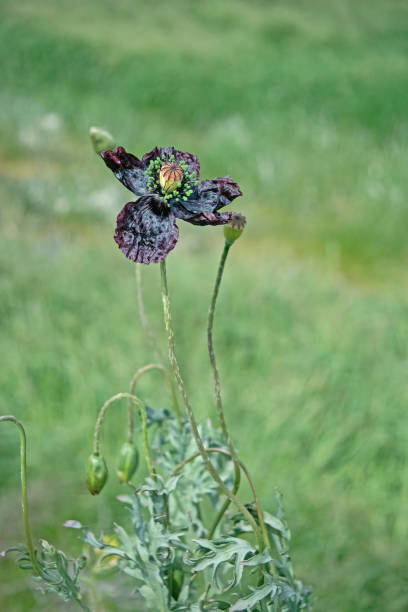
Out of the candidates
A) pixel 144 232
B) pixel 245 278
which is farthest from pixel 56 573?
pixel 245 278

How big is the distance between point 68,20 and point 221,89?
1883 millimetres

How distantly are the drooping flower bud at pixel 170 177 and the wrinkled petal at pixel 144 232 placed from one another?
0.05 ft

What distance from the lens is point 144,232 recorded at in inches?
14.4

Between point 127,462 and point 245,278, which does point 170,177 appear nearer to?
point 127,462

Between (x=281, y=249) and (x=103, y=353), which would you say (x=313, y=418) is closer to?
(x=103, y=353)

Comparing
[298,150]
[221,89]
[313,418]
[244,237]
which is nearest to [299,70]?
[221,89]

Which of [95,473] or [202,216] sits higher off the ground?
[202,216]

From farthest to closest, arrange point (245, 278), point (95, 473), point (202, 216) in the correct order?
point (245, 278)
point (95, 473)
point (202, 216)

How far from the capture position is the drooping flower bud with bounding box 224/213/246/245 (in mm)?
368

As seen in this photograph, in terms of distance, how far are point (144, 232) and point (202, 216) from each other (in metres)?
0.03

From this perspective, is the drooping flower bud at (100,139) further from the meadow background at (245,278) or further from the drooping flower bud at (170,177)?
the meadow background at (245,278)

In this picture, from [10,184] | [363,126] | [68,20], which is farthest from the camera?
[68,20]

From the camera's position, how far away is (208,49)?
195 inches

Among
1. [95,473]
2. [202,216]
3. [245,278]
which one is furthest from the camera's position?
[245,278]
